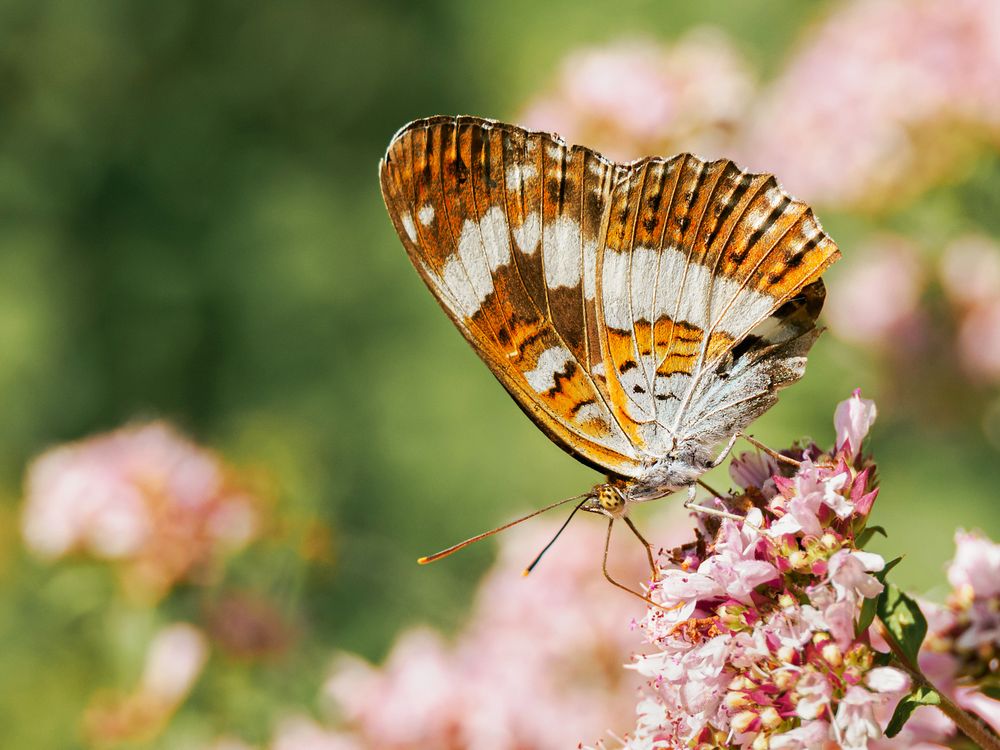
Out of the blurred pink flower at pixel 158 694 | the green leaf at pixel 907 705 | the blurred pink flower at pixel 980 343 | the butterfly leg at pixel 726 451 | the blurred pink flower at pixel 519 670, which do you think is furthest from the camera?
the blurred pink flower at pixel 980 343

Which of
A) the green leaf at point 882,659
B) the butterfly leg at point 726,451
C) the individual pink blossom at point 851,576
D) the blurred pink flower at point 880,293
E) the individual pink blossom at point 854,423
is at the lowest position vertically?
the green leaf at point 882,659

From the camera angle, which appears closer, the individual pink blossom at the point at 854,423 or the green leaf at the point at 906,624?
the green leaf at the point at 906,624

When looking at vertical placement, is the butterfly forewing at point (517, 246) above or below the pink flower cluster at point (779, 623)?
above

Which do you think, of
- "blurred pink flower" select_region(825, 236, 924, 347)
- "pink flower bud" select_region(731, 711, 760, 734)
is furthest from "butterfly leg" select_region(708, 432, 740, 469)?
"blurred pink flower" select_region(825, 236, 924, 347)

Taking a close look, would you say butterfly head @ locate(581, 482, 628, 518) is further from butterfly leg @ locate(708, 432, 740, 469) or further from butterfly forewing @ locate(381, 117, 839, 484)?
butterfly leg @ locate(708, 432, 740, 469)

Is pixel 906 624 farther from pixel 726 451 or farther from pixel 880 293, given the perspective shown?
Answer: pixel 880 293

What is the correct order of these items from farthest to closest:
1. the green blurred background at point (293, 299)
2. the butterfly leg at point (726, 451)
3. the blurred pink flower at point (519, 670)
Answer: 1. the green blurred background at point (293, 299)
2. the blurred pink flower at point (519, 670)
3. the butterfly leg at point (726, 451)

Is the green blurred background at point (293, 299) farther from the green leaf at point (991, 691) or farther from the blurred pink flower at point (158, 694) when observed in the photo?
the green leaf at point (991, 691)

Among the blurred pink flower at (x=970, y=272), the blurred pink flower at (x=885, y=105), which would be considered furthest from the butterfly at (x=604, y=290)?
the blurred pink flower at (x=970, y=272)
